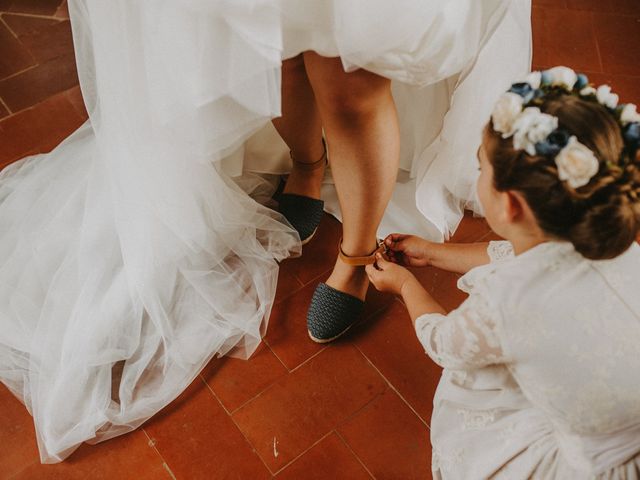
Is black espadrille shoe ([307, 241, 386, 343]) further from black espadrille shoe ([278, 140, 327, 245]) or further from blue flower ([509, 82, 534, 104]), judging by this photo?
blue flower ([509, 82, 534, 104])

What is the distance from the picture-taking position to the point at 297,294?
147 centimetres

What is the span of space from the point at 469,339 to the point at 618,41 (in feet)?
5.46

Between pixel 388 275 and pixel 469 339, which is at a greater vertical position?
pixel 469 339

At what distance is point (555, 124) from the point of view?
28.5 inches

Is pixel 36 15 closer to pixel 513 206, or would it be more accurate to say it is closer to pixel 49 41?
pixel 49 41

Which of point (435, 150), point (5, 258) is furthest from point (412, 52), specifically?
point (5, 258)

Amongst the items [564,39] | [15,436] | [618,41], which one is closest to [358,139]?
[15,436]

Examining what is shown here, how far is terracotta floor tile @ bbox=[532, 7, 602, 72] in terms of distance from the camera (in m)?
1.97

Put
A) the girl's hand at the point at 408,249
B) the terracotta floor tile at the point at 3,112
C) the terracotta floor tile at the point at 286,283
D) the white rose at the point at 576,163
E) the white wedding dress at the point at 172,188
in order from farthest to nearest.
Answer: the terracotta floor tile at the point at 3,112
the terracotta floor tile at the point at 286,283
the girl's hand at the point at 408,249
the white wedding dress at the point at 172,188
the white rose at the point at 576,163

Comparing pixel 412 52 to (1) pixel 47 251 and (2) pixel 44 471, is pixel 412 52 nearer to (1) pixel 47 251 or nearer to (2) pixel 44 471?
(1) pixel 47 251

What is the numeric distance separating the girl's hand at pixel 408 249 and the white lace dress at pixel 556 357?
36 cm

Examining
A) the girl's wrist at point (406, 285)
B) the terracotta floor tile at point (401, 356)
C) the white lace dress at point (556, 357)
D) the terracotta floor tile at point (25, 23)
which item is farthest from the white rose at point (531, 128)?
the terracotta floor tile at point (25, 23)

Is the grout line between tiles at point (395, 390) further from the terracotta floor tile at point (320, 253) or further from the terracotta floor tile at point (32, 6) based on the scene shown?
the terracotta floor tile at point (32, 6)

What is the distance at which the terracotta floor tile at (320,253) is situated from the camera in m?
1.50
